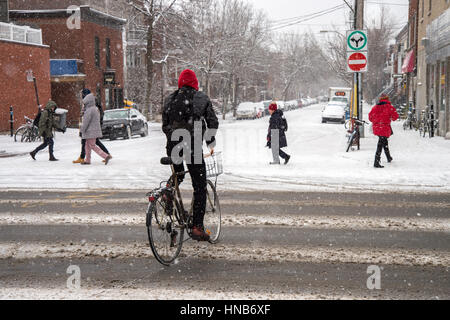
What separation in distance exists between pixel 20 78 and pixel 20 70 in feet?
1.43

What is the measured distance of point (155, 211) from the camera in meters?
5.30

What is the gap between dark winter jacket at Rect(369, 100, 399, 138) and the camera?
13438 millimetres

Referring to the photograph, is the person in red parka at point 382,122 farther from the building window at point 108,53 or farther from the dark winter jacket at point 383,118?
the building window at point 108,53

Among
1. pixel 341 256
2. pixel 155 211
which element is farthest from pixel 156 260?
pixel 341 256

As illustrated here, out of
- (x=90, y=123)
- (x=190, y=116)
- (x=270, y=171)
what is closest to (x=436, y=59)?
(x=270, y=171)

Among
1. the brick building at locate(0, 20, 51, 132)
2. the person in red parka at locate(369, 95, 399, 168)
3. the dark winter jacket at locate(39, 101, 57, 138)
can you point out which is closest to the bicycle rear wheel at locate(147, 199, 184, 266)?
the person in red parka at locate(369, 95, 399, 168)

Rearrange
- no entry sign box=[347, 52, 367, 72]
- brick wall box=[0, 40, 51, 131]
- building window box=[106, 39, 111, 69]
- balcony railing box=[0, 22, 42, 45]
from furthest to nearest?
building window box=[106, 39, 111, 69], balcony railing box=[0, 22, 42, 45], brick wall box=[0, 40, 51, 131], no entry sign box=[347, 52, 367, 72]

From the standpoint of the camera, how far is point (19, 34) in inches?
1157

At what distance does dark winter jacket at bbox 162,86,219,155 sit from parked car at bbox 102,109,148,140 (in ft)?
64.8

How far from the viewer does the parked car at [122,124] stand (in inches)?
987

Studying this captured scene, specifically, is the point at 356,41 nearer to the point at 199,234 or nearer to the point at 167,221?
the point at 199,234

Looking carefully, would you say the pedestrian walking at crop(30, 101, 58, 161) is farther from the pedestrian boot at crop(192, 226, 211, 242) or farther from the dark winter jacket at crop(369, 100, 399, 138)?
the pedestrian boot at crop(192, 226, 211, 242)

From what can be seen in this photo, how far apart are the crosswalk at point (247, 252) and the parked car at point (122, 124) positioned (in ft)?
52.5
